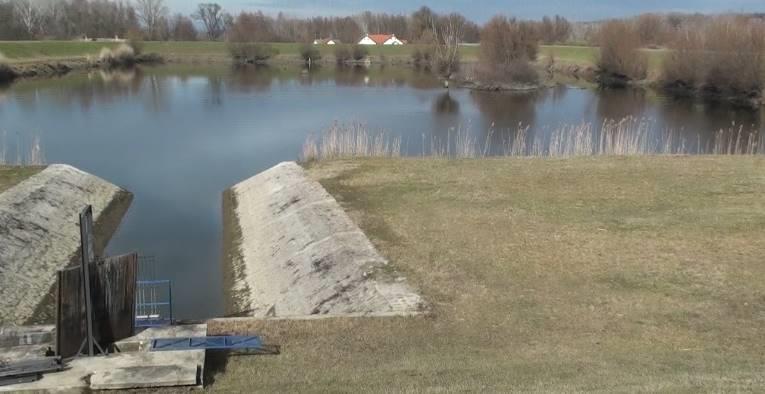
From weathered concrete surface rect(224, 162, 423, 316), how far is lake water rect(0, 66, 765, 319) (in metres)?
0.71

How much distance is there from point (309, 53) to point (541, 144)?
66.0 m

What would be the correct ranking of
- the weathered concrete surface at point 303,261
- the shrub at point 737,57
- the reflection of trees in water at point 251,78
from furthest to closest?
1. the reflection of trees in water at point 251,78
2. the shrub at point 737,57
3. the weathered concrete surface at point 303,261

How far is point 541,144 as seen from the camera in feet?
93.7

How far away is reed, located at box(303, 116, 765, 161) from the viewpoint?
75.7 ft

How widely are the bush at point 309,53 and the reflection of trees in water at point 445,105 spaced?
42.9 m

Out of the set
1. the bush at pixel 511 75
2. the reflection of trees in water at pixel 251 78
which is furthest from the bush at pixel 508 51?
the reflection of trees in water at pixel 251 78

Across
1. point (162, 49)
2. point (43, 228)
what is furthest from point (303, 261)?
point (162, 49)

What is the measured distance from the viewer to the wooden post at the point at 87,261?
6.56 meters

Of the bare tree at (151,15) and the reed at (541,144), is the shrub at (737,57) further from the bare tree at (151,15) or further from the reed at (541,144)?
the bare tree at (151,15)

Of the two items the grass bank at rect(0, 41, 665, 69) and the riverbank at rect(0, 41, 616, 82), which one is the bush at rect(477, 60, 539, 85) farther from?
the riverbank at rect(0, 41, 616, 82)

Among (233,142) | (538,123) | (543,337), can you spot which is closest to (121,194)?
(233,142)

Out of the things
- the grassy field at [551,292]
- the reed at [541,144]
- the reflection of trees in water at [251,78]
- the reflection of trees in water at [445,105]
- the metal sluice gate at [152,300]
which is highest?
the reflection of trees in water at [251,78]

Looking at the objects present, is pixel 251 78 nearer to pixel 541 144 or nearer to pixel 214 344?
pixel 541 144

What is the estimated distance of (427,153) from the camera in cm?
2702
